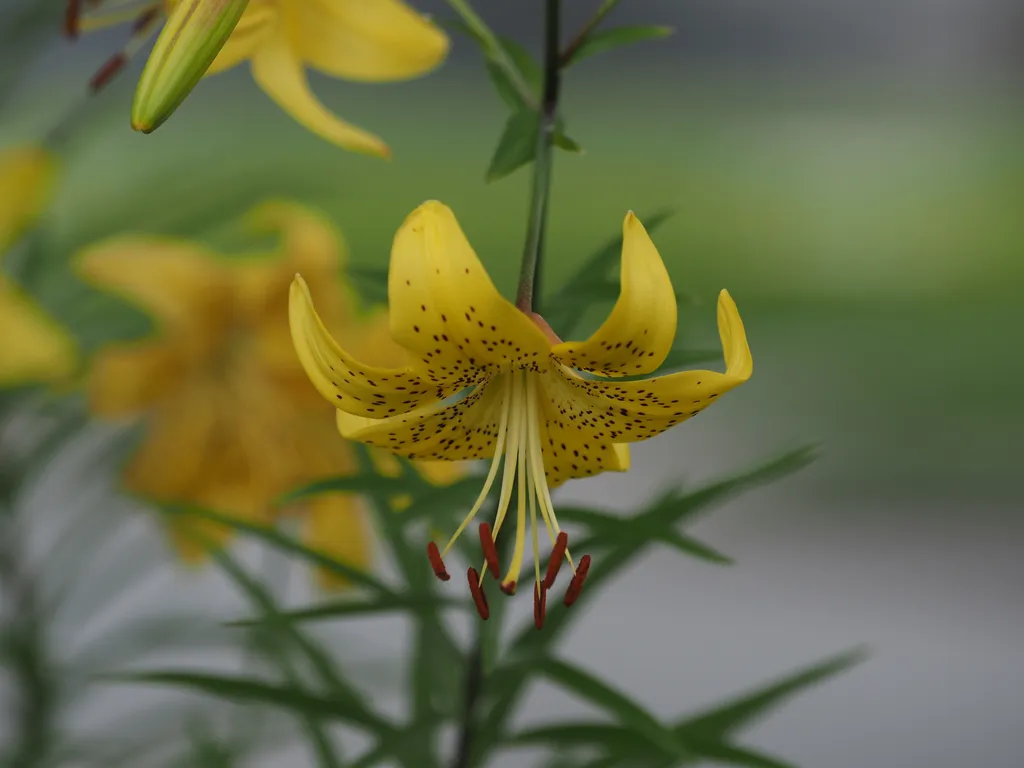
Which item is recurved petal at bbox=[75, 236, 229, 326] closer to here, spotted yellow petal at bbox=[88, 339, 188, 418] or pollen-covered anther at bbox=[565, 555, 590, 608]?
spotted yellow petal at bbox=[88, 339, 188, 418]

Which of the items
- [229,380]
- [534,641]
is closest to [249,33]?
[534,641]

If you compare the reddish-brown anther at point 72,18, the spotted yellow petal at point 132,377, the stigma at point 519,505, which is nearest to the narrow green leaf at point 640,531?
the stigma at point 519,505

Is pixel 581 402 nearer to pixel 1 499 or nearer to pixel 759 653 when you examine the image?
pixel 1 499

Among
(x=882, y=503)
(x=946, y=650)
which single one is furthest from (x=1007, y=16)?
(x=946, y=650)

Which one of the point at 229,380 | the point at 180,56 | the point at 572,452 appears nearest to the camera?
the point at 180,56

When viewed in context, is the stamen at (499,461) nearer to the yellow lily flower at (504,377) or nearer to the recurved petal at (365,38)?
the yellow lily flower at (504,377)

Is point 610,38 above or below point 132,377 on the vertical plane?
above

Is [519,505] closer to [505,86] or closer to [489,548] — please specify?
[489,548]
